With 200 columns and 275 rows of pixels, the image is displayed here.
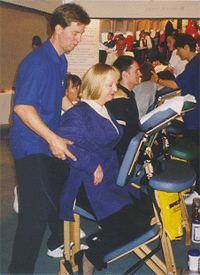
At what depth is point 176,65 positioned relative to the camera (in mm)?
5379

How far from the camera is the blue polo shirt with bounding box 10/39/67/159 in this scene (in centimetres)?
185

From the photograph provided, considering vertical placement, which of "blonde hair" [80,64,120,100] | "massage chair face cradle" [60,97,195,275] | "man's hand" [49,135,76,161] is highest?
"blonde hair" [80,64,120,100]

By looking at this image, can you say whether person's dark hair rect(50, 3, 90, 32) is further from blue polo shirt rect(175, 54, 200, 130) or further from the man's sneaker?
blue polo shirt rect(175, 54, 200, 130)

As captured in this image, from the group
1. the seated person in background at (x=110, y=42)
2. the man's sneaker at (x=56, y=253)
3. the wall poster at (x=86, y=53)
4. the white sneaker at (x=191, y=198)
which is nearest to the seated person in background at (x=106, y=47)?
the seated person in background at (x=110, y=42)

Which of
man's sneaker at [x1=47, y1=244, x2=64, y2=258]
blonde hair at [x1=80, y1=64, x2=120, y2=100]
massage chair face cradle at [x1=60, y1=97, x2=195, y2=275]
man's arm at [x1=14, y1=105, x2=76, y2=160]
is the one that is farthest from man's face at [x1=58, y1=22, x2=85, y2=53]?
man's sneaker at [x1=47, y1=244, x2=64, y2=258]

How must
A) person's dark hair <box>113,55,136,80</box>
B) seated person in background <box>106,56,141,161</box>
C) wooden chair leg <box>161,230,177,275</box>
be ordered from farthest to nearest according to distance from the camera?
person's dark hair <box>113,55,136,80</box> → seated person in background <box>106,56,141,161</box> → wooden chair leg <box>161,230,177,275</box>

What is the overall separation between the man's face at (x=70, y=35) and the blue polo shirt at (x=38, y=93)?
6 cm

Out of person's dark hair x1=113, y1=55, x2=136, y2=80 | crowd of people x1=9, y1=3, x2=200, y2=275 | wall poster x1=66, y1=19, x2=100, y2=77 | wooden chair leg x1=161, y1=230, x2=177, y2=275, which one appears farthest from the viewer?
wall poster x1=66, y1=19, x2=100, y2=77

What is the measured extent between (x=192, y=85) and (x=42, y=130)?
1.92 meters

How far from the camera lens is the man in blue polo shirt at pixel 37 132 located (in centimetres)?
186

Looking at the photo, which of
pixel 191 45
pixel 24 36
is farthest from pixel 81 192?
pixel 24 36

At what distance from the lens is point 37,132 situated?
1813 mm

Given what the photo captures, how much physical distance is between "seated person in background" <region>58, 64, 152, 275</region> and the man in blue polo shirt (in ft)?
0.28

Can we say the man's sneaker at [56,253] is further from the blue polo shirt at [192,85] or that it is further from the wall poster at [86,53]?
the wall poster at [86,53]
